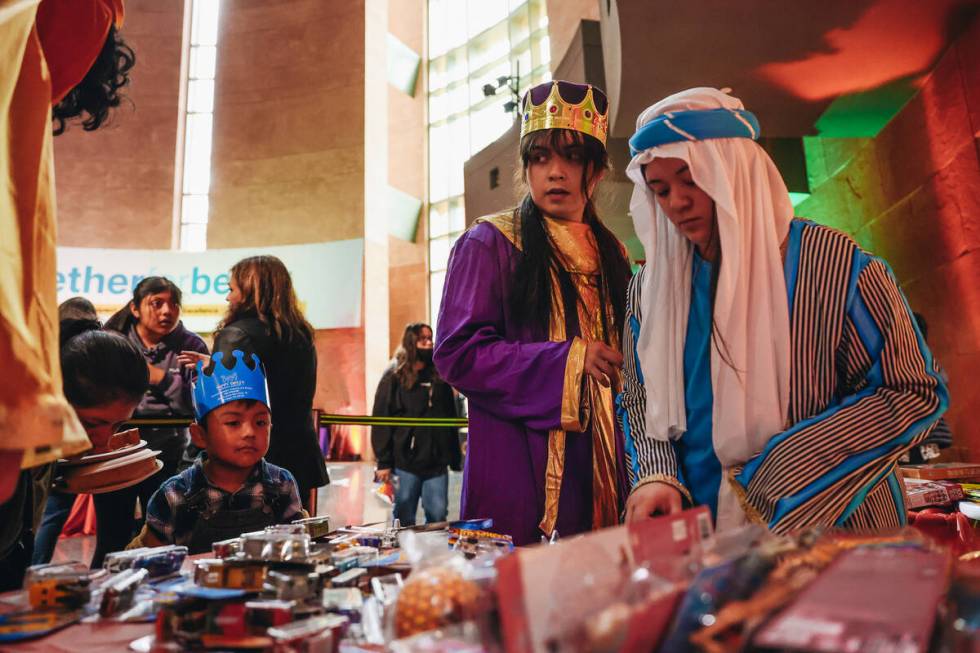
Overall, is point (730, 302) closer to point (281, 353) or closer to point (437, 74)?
point (281, 353)

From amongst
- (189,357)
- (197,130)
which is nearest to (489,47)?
(197,130)

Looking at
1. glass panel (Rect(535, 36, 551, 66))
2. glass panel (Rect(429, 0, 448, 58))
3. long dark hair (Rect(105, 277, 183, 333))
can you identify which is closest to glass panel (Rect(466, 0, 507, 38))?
glass panel (Rect(429, 0, 448, 58))

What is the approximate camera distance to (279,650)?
0.64 meters

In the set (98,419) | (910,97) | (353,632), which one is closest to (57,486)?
(98,419)

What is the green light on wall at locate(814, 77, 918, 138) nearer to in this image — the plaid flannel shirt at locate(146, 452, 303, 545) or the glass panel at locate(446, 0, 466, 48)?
the plaid flannel shirt at locate(146, 452, 303, 545)

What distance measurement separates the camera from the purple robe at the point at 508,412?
154 centimetres

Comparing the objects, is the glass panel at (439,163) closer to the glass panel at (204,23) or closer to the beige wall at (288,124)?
the beige wall at (288,124)

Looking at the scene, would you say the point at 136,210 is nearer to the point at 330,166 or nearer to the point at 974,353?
the point at 330,166

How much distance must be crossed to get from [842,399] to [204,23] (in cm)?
1870

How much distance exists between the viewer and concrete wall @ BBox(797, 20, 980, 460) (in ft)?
12.8

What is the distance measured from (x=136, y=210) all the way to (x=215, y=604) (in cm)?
1604

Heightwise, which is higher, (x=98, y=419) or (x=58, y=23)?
(x=58, y=23)

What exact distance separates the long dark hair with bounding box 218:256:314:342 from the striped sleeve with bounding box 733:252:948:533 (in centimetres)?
228

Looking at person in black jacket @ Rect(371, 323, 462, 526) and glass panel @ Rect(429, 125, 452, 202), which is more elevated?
glass panel @ Rect(429, 125, 452, 202)
